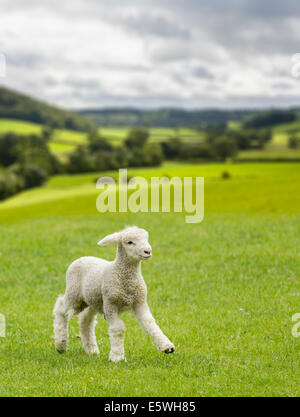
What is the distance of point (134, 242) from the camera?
8.51 metres

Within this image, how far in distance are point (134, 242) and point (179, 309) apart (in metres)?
5.15

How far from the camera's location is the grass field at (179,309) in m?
8.08

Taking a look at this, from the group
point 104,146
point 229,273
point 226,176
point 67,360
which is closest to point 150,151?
point 104,146

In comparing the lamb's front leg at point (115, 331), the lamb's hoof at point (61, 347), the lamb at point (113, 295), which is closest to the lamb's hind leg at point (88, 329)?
the lamb at point (113, 295)

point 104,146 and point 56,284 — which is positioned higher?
point 104,146

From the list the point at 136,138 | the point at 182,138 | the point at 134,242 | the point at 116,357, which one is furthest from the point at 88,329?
the point at 136,138

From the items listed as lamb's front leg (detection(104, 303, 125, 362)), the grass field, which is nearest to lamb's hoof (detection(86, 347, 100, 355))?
the grass field

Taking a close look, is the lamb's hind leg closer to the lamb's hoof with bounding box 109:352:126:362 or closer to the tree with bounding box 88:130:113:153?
the lamb's hoof with bounding box 109:352:126:362

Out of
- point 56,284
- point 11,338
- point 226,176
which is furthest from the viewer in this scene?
point 226,176

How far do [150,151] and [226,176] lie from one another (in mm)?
47824

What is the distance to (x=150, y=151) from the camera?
4478 inches

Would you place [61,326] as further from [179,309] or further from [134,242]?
[179,309]

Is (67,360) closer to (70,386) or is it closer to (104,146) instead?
(70,386)

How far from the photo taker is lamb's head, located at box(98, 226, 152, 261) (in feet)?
27.4
